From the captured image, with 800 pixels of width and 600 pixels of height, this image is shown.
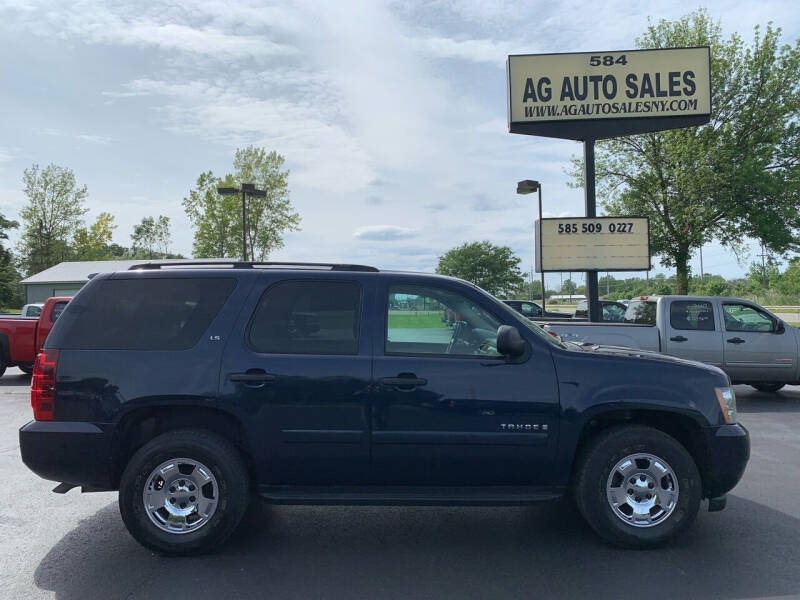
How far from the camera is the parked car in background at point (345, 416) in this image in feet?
14.7

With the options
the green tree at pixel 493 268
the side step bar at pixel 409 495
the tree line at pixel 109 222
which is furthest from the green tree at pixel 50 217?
the side step bar at pixel 409 495

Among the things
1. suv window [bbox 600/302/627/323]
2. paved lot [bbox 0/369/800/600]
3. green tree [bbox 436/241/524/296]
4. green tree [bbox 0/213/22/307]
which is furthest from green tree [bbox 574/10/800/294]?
green tree [bbox 0/213/22/307]

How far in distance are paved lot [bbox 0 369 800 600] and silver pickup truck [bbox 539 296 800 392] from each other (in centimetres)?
554

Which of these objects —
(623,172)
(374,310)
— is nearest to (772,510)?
(374,310)

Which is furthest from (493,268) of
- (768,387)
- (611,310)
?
(768,387)

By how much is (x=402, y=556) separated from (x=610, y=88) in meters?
14.5

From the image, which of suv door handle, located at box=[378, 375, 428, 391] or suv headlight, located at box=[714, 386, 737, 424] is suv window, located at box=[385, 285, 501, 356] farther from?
suv headlight, located at box=[714, 386, 737, 424]

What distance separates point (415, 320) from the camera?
4832 millimetres

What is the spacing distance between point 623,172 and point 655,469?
23.8 metres

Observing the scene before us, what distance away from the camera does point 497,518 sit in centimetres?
532

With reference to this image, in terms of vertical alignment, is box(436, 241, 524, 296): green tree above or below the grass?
above

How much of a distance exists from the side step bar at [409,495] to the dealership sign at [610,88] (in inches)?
521

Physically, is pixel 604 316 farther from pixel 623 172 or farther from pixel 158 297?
pixel 158 297

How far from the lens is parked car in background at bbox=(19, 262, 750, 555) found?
14.7 ft
